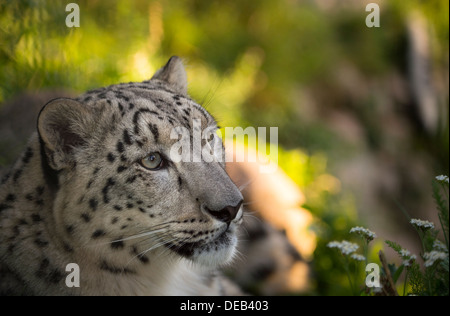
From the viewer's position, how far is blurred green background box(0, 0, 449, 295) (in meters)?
6.25

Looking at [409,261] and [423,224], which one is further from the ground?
[423,224]

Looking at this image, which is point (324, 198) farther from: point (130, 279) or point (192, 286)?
point (130, 279)

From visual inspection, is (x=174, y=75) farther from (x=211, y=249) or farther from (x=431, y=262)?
(x=431, y=262)

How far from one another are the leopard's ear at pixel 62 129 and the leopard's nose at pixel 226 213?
111cm

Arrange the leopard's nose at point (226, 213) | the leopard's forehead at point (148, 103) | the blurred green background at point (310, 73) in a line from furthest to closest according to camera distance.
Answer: the blurred green background at point (310, 73), the leopard's forehead at point (148, 103), the leopard's nose at point (226, 213)

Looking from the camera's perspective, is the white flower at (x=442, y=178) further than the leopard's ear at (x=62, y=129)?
No

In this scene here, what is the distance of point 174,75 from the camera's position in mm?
4555

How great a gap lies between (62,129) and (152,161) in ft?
2.31

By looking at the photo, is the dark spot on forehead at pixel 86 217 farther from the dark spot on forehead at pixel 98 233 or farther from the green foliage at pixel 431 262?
the green foliage at pixel 431 262

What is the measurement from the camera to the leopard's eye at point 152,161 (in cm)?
348

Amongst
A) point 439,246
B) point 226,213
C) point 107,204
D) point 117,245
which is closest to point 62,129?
point 107,204

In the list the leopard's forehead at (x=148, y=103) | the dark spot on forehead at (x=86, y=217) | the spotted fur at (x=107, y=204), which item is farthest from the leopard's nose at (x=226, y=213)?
the dark spot on forehead at (x=86, y=217)

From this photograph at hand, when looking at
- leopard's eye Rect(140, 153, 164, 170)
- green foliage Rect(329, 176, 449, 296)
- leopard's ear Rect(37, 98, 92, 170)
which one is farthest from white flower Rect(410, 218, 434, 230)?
leopard's ear Rect(37, 98, 92, 170)
